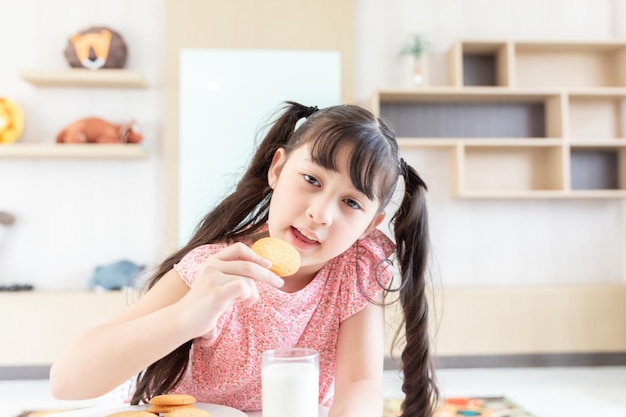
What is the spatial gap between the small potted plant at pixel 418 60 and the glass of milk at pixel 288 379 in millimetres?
3218

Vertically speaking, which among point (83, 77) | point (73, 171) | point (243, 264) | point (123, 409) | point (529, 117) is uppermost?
point (83, 77)

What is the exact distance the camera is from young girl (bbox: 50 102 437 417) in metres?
0.97

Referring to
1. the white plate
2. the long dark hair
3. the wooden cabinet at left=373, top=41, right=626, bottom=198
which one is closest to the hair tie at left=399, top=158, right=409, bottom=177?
the long dark hair

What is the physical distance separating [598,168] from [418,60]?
56.1 inches

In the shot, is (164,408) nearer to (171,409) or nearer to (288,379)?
(171,409)

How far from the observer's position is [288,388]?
878mm

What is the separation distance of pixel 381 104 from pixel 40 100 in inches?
84.6

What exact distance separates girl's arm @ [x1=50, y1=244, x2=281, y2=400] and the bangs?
29cm

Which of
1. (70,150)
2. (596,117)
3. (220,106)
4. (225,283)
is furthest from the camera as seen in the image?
(596,117)

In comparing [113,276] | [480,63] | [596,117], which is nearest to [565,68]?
[596,117]

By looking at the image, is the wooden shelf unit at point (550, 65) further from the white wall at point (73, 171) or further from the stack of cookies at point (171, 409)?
the stack of cookies at point (171, 409)

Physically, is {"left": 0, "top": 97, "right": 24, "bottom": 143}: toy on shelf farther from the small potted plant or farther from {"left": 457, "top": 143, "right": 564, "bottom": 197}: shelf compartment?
{"left": 457, "top": 143, "right": 564, "bottom": 197}: shelf compartment

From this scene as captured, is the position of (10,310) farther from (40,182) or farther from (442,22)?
(442,22)

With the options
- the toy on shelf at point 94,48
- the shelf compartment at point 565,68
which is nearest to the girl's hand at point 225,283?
the toy on shelf at point 94,48
